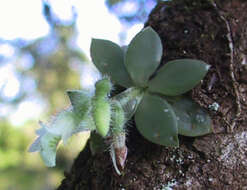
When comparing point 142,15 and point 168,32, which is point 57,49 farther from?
point 168,32

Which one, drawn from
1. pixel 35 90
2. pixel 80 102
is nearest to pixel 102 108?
pixel 80 102

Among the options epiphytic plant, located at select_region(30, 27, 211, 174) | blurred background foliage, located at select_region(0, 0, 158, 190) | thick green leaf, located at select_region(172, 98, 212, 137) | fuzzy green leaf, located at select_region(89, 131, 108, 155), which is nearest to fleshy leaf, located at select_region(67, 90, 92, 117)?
epiphytic plant, located at select_region(30, 27, 211, 174)

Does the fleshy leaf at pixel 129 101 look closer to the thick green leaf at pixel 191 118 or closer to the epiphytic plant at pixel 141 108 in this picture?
the epiphytic plant at pixel 141 108

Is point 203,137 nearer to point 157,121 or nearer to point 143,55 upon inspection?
point 157,121

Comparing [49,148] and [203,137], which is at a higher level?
[49,148]

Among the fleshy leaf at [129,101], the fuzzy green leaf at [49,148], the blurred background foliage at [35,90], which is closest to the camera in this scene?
the fuzzy green leaf at [49,148]

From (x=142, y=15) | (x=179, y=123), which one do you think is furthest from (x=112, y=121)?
(x=142, y=15)

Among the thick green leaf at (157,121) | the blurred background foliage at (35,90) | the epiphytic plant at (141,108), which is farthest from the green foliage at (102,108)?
the blurred background foliage at (35,90)
